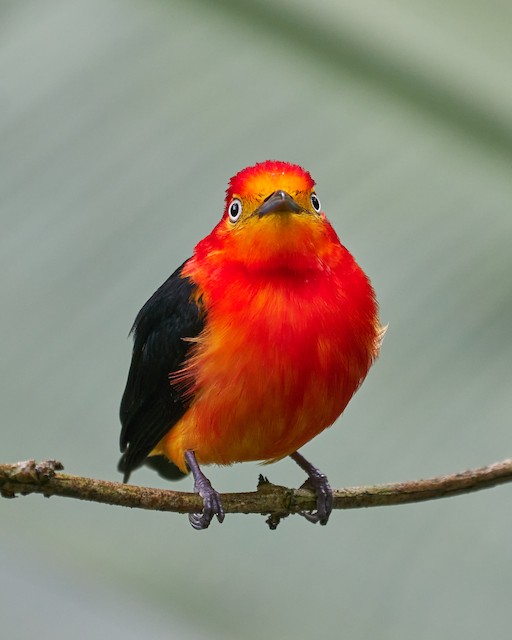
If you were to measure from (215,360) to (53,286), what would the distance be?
581mm

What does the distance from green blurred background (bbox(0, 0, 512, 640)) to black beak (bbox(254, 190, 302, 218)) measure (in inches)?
11.0

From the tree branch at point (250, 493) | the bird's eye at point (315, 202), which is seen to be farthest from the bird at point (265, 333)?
the tree branch at point (250, 493)

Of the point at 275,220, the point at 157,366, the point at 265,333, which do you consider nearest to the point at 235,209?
the point at 275,220

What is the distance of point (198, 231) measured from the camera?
328 cm

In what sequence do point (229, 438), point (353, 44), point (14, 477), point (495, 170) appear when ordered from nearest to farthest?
point (14, 477) → point (353, 44) → point (495, 170) → point (229, 438)

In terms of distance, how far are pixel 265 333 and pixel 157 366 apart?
62 centimetres

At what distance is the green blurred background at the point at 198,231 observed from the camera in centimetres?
272

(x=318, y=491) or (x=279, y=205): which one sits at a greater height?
(x=279, y=205)

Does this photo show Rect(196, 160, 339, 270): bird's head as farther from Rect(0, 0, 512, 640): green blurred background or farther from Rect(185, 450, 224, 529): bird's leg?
Rect(185, 450, 224, 529): bird's leg

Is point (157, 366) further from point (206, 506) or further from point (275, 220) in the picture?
point (275, 220)

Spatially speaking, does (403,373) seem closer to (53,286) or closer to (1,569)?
(53,286)

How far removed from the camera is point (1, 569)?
7.34 ft

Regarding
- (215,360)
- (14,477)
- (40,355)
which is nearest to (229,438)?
(215,360)

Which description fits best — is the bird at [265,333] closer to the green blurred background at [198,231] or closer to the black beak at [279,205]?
the black beak at [279,205]
